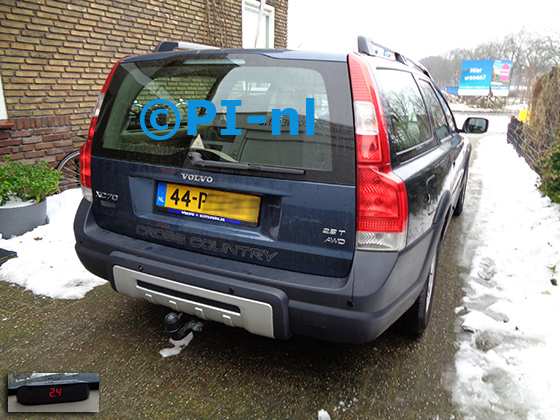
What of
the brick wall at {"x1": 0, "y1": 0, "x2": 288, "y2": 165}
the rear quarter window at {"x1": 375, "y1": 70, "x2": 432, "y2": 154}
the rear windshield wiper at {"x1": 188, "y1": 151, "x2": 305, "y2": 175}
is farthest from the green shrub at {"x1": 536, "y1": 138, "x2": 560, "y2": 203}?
the brick wall at {"x1": 0, "y1": 0, "x2": 288, "y2": 165}

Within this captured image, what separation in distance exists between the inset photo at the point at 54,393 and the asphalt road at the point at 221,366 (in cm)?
5

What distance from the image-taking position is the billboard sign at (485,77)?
119 ft

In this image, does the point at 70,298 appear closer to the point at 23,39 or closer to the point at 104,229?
the point at 104,229

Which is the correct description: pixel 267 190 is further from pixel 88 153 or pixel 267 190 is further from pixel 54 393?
pixel 54 393

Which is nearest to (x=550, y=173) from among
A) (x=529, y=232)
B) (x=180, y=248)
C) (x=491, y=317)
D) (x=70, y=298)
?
(x=529, y=232)

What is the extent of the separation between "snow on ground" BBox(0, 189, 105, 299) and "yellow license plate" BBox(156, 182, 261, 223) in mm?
1553

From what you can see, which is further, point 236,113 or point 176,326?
point 176,326

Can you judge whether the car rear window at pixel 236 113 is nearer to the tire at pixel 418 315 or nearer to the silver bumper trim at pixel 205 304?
the silver bumper trim at pixel 205 304

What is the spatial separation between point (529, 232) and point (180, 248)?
4169 millimetres

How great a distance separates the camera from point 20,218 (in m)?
4.32

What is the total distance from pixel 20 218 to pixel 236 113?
3.40 meters

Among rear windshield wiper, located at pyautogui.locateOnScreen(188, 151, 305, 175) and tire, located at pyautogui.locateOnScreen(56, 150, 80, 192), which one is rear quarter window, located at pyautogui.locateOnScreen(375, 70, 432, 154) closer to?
rear windshield wiper, located at pyautogui.locateOnScreen(188, 151, 305, 175)

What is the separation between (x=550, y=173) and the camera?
559 centimetres

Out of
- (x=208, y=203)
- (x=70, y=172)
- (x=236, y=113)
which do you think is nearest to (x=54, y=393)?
(x=208, y=203)
